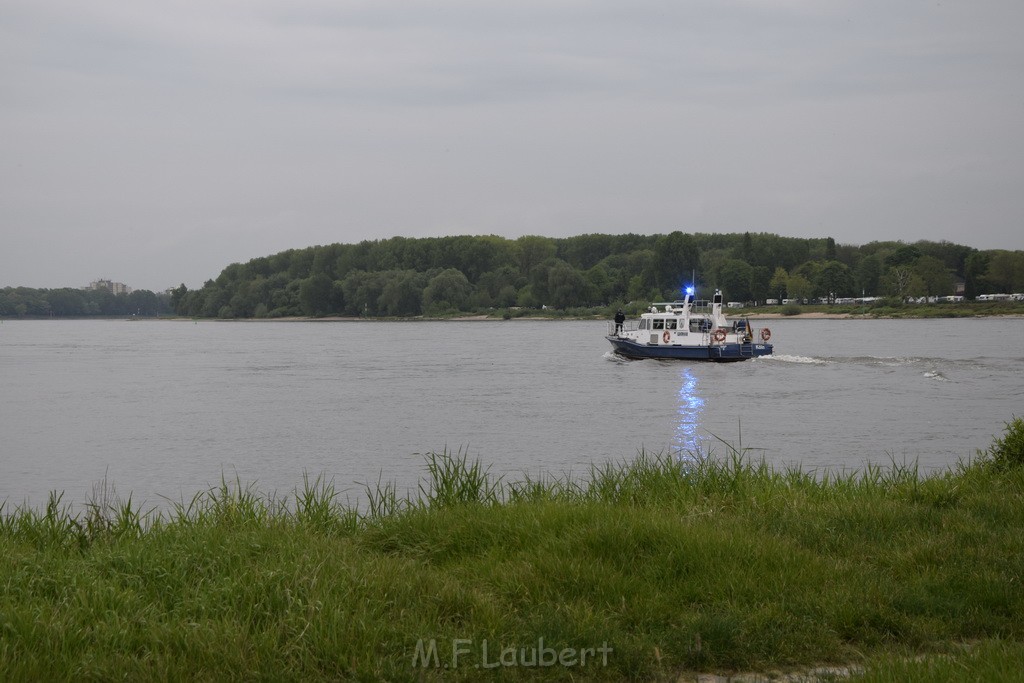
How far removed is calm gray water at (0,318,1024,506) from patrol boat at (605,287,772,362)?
3.06 ft

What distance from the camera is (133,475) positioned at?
21.2 metres

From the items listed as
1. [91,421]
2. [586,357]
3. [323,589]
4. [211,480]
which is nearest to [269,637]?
[323,589]

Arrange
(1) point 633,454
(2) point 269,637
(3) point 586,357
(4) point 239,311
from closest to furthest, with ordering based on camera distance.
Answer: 1. (2) point 269,637
2. (1) point 633,454
3. (3) point 586,357
4. (4) point 239,311

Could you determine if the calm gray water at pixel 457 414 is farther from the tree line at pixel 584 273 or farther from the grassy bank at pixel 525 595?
the tree line at pixel 584 273

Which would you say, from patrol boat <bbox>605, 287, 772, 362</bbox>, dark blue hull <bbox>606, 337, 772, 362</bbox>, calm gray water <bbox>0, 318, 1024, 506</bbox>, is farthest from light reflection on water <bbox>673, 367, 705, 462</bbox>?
patrol boat <bbox>605, 287, 772, 362</bbox>

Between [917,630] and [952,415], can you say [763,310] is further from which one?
[917,630]

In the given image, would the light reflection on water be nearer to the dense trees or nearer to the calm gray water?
the calm gray water

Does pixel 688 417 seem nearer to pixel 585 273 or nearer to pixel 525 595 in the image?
pixel 525 595

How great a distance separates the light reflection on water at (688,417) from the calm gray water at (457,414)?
0.33 ft

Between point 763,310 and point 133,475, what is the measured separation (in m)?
141

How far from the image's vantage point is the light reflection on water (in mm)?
23172

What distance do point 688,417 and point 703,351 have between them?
24266 millimetres

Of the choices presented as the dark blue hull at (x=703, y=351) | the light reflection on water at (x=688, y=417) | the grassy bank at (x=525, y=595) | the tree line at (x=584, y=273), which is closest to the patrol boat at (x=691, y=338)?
the dark blue hull at (x=703, y=351)

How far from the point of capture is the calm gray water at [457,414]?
21.9 metres
